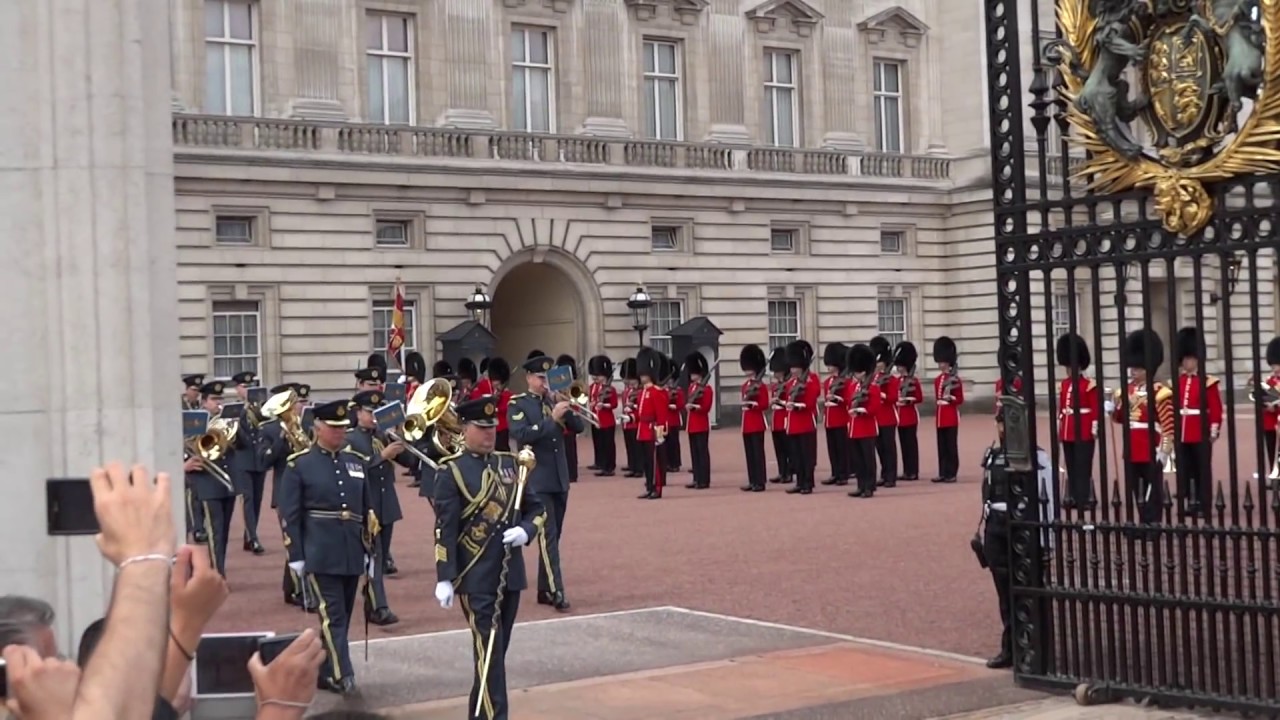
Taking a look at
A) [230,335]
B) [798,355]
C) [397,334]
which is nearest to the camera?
[798,355]

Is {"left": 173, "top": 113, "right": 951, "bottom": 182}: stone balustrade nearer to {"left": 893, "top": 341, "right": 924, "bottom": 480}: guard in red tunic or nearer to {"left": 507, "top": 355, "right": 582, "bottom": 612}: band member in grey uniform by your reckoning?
{"left": 893, "top": 341, "right": 924, "bottom": 480}: guard in red tunic

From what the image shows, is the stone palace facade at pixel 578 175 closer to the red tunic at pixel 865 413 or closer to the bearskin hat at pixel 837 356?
the bearskin hat at pixel 837 356

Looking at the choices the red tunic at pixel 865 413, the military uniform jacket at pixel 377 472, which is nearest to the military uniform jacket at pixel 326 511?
the military uniform jacket at pixel 377 472

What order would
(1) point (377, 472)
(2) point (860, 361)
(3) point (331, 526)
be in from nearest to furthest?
(3) point (331, 526)
(1) point (377, 472)
(2) point (860, 361)

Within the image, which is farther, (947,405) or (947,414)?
(947,405)

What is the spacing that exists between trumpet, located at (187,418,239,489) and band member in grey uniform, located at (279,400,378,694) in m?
3.86

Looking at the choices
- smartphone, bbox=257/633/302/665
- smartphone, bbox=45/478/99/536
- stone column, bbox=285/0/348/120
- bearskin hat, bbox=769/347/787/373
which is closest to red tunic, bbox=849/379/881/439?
bearskin hat, bbox=769/347/787/373

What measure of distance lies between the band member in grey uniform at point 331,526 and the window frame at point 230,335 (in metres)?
18.9

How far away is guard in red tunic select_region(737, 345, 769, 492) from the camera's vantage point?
19.9 metres

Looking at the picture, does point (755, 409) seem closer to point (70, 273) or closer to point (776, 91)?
point (70, 273)

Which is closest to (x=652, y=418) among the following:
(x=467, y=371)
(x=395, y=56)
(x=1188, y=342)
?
(x=467, y=371)

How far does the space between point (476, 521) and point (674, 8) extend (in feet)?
86.8

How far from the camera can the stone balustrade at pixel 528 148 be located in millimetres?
28000

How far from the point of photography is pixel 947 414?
2038cm
